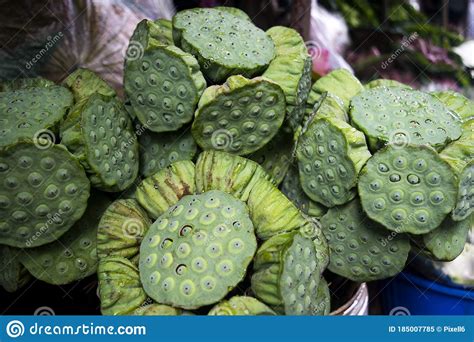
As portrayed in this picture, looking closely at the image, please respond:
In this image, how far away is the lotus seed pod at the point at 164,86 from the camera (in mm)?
1142

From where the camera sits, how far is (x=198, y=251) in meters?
1.01

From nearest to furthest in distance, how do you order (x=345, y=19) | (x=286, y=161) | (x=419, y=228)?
(x=419, y=228) → (x=286, y=161) → (x=345, y=19)

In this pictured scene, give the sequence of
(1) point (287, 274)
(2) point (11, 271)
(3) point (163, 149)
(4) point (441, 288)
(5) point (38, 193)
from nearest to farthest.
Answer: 1. (1) point (287, 274)
2. (5) point (38, 193)
3. (2) point (11, 271)
4. (3) point (163, 149)
5. (4) point (441, 288)

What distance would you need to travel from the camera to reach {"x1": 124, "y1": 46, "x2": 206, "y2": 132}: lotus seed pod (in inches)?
44.9

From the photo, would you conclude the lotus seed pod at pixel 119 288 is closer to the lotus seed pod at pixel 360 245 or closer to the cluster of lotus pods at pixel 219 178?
the cluster of lotus pods at pixel 219 178

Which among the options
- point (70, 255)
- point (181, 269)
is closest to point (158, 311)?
point (181, 269)

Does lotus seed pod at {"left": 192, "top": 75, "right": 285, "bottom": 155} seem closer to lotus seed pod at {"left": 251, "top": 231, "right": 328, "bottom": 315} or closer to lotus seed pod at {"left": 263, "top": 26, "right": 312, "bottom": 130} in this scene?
lotus seed pod at {"left": 263, "top": 26, "right": 312, "bottom": 130}

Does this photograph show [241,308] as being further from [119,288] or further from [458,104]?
[458,104]

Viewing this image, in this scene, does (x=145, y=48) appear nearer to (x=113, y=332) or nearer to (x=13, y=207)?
(x=13, y=207)

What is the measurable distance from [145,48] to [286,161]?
1.40 feet

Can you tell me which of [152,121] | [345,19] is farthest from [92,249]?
[345,19]

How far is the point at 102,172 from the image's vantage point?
1145 mm

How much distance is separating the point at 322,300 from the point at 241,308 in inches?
10.2

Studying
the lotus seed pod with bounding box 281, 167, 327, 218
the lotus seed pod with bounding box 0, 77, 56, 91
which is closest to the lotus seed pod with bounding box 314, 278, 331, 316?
the lotus seed pod with bounding box 281, 167, 327, 218
